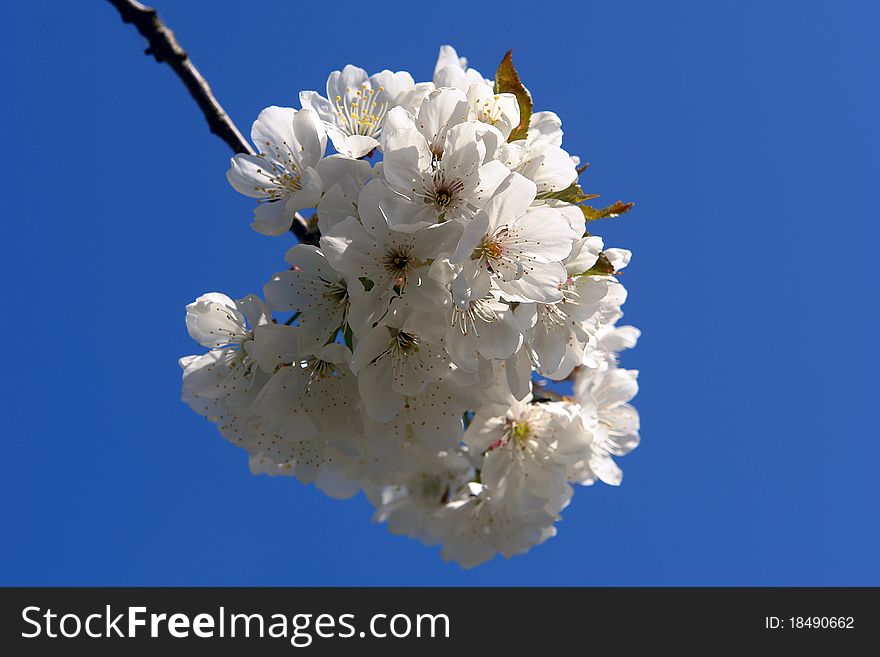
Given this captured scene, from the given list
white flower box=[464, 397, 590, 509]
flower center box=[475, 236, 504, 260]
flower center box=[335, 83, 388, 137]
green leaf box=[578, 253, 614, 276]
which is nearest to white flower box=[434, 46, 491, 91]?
flower center box=[335, 83, 388, 137]

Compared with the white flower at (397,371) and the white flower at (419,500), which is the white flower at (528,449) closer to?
the white flower at (419,500)

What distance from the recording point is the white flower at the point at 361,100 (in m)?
2.49

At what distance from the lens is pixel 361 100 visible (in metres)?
2.64

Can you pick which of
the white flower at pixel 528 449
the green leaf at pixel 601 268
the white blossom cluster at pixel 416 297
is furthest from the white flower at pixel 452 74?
the white flower at pixel 528 449

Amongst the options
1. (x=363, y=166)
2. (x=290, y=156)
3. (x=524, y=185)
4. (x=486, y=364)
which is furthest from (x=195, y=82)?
(x=486, y=364)

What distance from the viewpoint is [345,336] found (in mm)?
2406

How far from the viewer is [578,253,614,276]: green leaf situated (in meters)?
2.43

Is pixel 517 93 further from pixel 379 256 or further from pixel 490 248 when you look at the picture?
pixel 379 256

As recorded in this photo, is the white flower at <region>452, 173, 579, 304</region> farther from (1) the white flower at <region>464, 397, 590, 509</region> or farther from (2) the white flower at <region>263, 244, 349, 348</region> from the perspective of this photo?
(1) the white flower at <region>464, 397, 590, 509</region>

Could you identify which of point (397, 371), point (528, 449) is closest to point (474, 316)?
point (397, 371)

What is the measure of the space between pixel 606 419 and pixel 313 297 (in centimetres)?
175

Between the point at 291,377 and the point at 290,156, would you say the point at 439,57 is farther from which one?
the point at 291,377

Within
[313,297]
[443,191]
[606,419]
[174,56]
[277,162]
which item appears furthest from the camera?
[606,419]

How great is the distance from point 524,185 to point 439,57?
82cm
